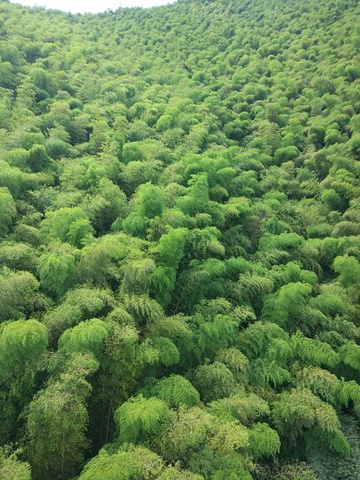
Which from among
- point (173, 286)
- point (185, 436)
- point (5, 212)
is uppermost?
point (5, 212)

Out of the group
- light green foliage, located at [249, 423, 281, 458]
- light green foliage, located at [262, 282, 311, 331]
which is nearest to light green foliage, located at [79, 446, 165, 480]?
light green foliage, located at [249, 423, 281, 458]

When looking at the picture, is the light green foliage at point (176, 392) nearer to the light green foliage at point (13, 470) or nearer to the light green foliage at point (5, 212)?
the light green foliage at point (13, 470)

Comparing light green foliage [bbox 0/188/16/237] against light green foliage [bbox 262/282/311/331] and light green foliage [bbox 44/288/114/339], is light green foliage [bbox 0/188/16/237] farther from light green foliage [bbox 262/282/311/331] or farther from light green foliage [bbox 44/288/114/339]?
light green foliage [bbox 262/282/311/331]

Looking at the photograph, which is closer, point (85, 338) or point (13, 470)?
point (13, 470)

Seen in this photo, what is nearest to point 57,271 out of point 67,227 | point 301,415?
point 67,227

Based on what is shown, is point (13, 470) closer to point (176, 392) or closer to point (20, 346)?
point (20, 346)

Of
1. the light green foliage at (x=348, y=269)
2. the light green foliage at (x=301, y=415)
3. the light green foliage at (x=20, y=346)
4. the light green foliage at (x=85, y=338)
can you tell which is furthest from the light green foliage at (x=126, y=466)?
the light green foliage at (x=348, y=269)

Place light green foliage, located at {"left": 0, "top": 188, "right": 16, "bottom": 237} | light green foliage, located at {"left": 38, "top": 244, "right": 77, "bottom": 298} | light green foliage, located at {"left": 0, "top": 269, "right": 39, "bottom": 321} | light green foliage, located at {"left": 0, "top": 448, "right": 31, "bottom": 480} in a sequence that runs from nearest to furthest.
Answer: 1. light green foliage, located at {"left": 0, "top": 448, "right": 31, "bottom": 480}
2. light green foliage, located at {"left": 0, "top": 269, "right": 39, "bottom": 321}
3. light green foliage, located at {"left": 38, "top": 244, "right": 77, "bottom": 298}
4. light green foliage, located at {"left": 0, "top": 188, "right": 16, "bottom": 237}

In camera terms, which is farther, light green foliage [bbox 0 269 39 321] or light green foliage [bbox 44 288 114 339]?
light green foliage [bbox 0 269 39 321]

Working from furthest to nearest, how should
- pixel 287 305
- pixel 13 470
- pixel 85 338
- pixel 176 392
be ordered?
pixel 287 305
pixel 176 392
pixel 85 338
pixel 13 470
